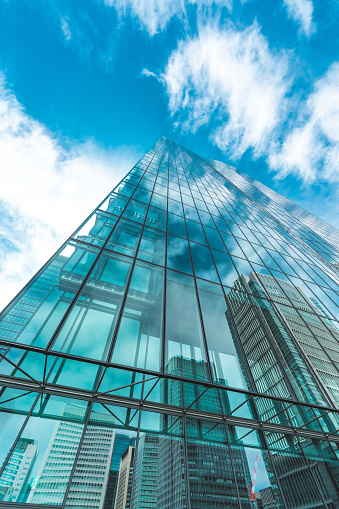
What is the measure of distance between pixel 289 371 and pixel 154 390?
17.8ft

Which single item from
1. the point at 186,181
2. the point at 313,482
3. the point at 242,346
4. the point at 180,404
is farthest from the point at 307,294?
the point at 186,181

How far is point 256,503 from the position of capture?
22.3 ft

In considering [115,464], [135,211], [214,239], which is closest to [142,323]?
[115,464]

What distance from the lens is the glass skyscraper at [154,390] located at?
20.3 ft

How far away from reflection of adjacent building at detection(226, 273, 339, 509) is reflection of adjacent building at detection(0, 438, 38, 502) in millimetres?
6661

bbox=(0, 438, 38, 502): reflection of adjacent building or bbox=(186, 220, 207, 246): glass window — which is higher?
Answer: bbox=(186, 220, 207, 246): glass window

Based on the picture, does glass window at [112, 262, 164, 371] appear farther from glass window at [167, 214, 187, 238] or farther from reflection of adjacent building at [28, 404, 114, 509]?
glass window at [167, 214, 187, 238]

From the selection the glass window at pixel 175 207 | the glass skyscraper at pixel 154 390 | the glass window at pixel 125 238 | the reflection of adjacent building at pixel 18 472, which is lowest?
the reflection of adjacent building at pixel 18 472

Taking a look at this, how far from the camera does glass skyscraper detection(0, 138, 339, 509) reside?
6176 mm

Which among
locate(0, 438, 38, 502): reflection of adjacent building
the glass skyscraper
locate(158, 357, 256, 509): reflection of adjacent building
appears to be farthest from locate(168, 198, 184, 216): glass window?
locate(0, 438, 38, 502): reflection of adjacent building

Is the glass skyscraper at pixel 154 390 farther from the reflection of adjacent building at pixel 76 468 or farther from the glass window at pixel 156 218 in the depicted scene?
the glass window at pixel 156 218

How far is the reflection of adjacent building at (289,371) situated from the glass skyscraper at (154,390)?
0.16ft

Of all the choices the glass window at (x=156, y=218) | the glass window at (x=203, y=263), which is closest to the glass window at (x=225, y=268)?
the glass window at (x=203, y=263)

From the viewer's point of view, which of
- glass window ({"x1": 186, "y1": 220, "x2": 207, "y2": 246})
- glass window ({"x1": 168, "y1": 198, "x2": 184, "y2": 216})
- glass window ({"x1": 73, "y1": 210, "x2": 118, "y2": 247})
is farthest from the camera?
glass window ({"x1": 168, "y1": 198, "x2": 184, "y2": 216})
